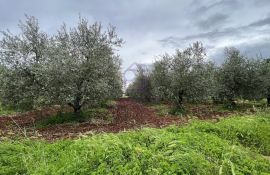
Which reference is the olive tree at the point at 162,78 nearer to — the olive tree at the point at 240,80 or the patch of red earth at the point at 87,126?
the olive tree at the point at 240,80

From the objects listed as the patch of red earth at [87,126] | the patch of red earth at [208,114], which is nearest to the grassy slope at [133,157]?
the patch of red earth at [87,126]

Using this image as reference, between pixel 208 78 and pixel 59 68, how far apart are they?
1718 cm

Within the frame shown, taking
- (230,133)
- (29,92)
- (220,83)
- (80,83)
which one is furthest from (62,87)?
(220,83)

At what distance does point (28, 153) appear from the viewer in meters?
9.98

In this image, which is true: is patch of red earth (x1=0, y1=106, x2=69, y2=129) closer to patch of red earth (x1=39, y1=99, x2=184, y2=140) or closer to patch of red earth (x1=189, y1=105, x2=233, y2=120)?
patch of red earth (x1=39, y1=99, x2=184, y2=140)

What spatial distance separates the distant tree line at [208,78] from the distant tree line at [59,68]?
9999 mm

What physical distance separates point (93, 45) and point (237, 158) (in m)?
18.1

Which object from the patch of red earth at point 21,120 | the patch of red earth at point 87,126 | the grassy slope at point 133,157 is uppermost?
the patch of red earth at point 21,120

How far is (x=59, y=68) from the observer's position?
2323cm

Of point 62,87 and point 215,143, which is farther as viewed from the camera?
point 62,87

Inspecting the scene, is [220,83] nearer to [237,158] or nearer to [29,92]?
[29,92]

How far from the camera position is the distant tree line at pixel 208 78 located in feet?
111

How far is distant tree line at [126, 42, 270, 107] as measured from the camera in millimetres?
33844

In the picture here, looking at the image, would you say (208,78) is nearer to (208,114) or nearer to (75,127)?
(208,114)
